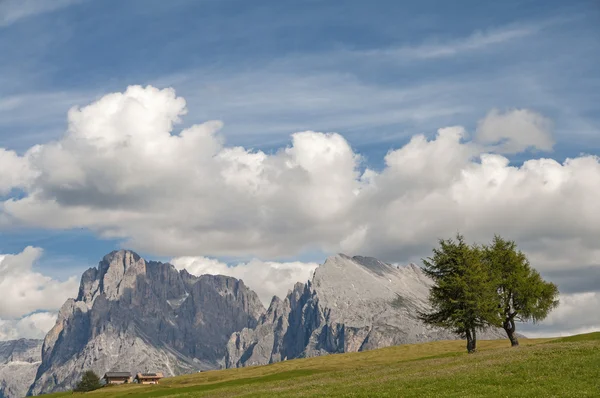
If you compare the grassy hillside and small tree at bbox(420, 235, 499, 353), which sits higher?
small tree at bbox(420, 235, 499, 353)

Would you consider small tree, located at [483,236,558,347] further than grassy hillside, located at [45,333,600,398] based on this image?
Yes

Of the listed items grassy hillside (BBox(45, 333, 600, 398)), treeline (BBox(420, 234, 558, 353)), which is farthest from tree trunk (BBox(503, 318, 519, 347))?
grassy hillside (BBox(45, 333, 600, 398))

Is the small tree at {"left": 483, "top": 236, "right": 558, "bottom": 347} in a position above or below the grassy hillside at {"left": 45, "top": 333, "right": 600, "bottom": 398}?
above

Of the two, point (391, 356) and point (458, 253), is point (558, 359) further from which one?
point (391, 356)

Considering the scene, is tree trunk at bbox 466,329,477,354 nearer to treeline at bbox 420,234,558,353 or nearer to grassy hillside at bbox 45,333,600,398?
treeline at bbox 420,234,558,353

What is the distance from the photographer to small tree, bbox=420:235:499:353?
9462 centimetres

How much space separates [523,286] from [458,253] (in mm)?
10856

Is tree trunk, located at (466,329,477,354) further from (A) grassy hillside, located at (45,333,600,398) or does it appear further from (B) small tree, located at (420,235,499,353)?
(A) grassy hillside, located at (45,333,600,398)

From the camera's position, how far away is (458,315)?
314ft

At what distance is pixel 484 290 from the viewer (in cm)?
9512

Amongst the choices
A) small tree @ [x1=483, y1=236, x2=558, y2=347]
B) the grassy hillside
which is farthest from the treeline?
the grassy hillside

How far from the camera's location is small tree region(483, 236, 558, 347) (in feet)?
323

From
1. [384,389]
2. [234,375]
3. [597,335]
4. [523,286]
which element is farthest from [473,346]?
[234,375]

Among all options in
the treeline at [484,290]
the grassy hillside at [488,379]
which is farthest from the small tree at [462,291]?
the grassy hillside at [488,379]
